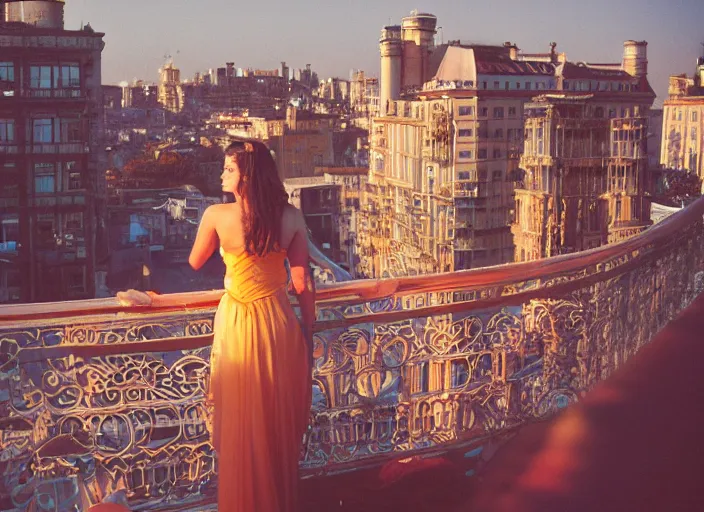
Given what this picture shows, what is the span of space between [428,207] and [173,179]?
49.1 inches

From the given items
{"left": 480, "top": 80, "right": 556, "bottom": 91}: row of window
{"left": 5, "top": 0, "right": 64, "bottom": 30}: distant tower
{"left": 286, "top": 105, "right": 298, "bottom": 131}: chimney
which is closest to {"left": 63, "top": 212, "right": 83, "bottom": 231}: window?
{"left": 5, "top": 0, "right": 64, "bottom": 30}: distant tower

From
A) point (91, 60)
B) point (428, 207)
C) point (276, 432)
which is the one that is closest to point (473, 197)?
point (428, 207)

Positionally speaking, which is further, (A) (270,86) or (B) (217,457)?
(A) (270,86)

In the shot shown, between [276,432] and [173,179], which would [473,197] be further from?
[276,432]

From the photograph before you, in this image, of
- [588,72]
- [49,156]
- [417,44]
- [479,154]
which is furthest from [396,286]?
[588,72]

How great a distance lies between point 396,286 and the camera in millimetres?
2561

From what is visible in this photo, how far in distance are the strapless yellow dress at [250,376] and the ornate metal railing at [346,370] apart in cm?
14

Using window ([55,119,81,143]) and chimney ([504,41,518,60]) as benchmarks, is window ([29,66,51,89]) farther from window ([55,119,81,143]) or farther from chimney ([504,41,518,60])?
chimney ([504,41,518,60])

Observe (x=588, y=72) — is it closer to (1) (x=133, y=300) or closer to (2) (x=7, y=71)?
(2) (x=7, y=71)

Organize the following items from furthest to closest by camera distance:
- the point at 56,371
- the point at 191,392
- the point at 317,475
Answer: the point at 317,475 < the point at 191,392 < the point at 56,371

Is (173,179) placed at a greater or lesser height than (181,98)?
lesser

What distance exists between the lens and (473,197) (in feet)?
13.7

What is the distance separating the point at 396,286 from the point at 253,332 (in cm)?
53

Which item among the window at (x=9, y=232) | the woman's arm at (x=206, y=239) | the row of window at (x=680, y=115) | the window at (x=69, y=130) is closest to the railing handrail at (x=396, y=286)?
the woman's arm at (x=206, y=239)
